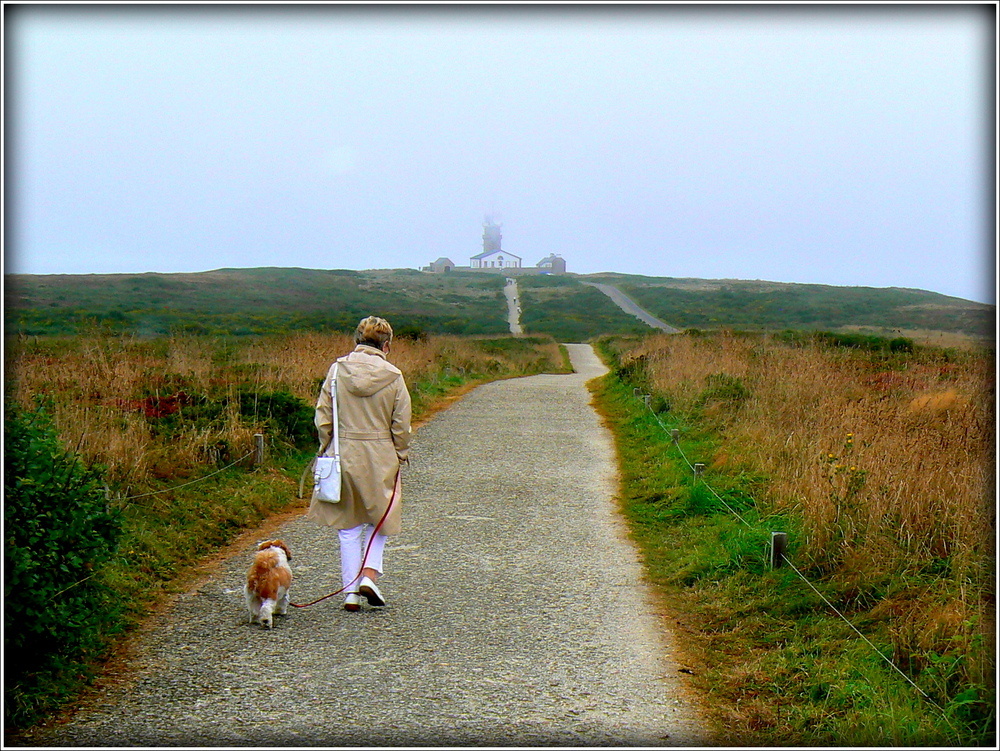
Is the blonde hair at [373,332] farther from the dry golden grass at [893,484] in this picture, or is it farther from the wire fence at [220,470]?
the dry golden grass at [893,484]

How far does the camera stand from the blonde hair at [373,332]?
6273 mm

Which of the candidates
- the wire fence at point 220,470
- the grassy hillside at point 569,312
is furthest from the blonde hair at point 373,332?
the grassy hillside at point 569,312

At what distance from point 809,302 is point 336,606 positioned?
79.8 m

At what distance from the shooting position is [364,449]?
620 cm

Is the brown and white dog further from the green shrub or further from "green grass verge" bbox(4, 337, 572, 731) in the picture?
the green shrub

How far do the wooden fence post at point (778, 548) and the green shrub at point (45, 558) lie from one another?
15.1ft

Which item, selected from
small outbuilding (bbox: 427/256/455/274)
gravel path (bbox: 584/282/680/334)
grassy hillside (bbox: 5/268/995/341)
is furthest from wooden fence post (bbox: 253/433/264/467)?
small outbuilding (bbox: 427/256/455/274)

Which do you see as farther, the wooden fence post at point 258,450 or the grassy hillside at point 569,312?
the grassy hillside at point 569,312

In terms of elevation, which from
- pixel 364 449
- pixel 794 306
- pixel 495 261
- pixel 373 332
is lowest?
pixel 364 449

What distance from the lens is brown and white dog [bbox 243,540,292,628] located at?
5742mm

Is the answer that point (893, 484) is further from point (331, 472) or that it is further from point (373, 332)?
point (331, 472)

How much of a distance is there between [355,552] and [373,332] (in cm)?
155

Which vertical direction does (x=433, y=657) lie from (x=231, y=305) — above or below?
below

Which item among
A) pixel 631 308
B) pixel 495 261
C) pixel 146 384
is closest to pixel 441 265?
pixel 495 261
